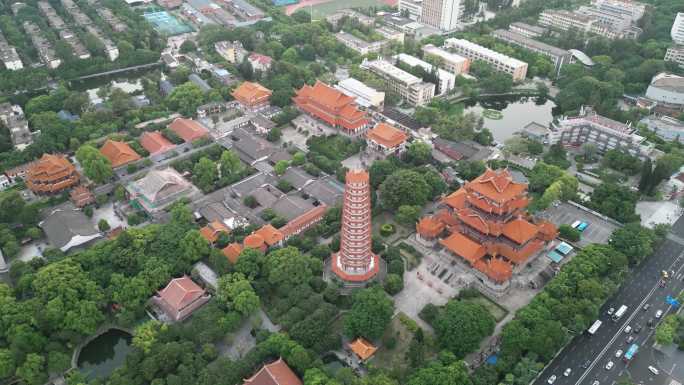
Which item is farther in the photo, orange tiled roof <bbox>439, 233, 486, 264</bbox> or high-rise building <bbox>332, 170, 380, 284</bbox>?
orange tiled roof <bbox>439, 233, 486, 264</bbox>

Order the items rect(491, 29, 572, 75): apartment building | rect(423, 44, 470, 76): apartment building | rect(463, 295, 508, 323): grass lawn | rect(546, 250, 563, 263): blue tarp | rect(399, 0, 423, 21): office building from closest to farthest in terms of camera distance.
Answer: rect(463, 295, 508, 323): grass lawn, rect(546, 250, 563, 263): blue tarp, rect(423, 44, 470, 76): apartment building, rect(491, 29, 572, 75): apartment building, rect(399, 0, 423, 21): office building

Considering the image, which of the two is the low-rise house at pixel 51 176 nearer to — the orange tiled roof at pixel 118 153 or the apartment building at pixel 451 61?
the orange tiled roof at pixel 118 153

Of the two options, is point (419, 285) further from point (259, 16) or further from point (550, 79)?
point (259, 16)

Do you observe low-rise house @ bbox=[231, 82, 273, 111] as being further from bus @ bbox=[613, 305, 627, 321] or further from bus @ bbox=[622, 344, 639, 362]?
bus @ bbox=[622, 344, 639, 362]

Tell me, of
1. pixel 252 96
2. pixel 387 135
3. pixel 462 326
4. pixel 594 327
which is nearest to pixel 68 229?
pixel 252 96

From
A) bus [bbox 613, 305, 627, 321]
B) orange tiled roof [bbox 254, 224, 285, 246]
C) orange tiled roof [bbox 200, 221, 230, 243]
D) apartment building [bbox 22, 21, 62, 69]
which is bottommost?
bus [bbox 613, 305, 627, 321]

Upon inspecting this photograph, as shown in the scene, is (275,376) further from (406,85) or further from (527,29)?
(527,29)

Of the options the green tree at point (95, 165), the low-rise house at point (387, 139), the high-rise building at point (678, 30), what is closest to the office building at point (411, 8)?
the high-rise building at point (678, 30)

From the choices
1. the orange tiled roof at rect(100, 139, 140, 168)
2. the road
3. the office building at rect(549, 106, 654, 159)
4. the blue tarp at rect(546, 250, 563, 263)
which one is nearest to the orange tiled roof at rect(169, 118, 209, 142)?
the orange tiled roof at rect(100, 139, 140, 168)
